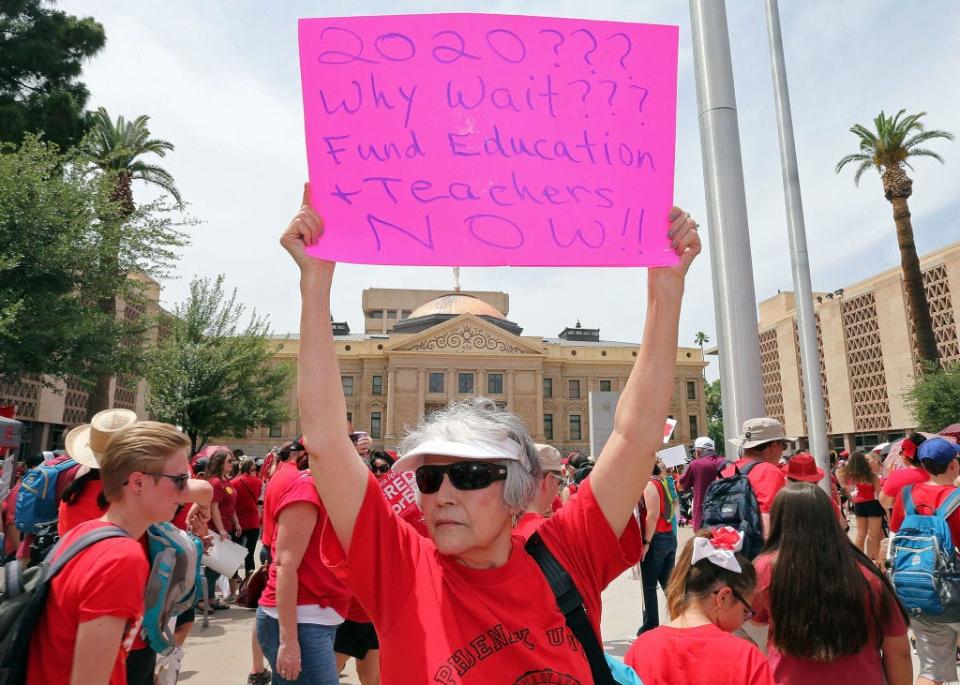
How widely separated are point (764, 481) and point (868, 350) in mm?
50686

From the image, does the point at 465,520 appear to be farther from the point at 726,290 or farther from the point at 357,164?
the point at 726,290

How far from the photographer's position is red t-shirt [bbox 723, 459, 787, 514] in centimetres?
439

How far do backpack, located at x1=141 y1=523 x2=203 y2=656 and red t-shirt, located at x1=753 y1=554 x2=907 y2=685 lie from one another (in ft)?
7.74

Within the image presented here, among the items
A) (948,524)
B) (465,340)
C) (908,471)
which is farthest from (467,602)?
(465,340)

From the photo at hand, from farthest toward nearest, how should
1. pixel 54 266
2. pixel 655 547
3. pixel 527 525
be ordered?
pixel 54 266 → pixel 655 547 → pixel 527 525

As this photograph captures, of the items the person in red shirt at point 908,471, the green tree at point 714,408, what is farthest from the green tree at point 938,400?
the green tree at point 714,408

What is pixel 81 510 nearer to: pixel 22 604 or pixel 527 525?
pixel 22 604

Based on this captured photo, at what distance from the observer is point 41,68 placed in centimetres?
1895

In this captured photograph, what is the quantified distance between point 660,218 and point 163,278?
17.2 meters

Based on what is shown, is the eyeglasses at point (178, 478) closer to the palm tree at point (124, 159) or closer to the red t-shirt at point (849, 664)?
the red t-shirt at point (849, 664)

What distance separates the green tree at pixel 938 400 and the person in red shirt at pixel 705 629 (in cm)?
3191

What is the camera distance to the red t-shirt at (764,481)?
4.39 metres

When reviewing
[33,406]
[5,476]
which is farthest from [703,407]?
[5,476]

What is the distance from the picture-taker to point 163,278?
660 inches
